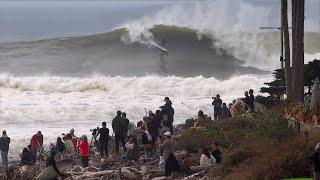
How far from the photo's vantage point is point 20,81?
44.2m

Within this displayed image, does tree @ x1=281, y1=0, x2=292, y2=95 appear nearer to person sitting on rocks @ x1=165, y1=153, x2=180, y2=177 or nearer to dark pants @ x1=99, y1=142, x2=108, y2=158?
dark pants @ x1=99, y1=142, x2=108, y2=158

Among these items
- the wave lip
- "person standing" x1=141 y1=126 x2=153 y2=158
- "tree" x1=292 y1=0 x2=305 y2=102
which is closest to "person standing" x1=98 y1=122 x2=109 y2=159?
"person standing" x1=141 y1=126 x2=153 y2=158

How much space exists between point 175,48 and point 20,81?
16359 mm

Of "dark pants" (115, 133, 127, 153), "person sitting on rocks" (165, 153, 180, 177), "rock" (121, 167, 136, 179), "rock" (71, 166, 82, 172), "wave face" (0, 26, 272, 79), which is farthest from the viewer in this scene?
"wave face" (0, 26, 272, 79)

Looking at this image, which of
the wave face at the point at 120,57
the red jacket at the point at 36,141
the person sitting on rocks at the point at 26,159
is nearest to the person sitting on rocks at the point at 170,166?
the person sitting on rocks at the point at 26,159

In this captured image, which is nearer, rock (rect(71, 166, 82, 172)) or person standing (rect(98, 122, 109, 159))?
rock (rect(71, 166, 82, 172))

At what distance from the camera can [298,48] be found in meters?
20.2

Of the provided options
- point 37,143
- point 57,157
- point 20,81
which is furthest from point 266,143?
point 20,81

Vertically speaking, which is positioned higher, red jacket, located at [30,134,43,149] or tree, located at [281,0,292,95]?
tree, located at [281,0,292,95]

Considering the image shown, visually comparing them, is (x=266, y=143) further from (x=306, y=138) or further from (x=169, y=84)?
(x=169, y=84)

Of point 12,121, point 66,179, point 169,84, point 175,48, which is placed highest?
point 175,48

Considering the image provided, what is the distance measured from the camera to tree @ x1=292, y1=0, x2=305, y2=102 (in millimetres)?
19953

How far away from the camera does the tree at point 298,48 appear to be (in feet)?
65.5

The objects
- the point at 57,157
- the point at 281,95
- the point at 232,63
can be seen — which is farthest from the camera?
the point at 232,63
